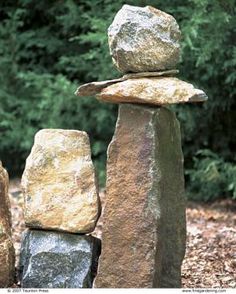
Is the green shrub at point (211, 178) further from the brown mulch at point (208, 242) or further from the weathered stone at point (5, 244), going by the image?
the weathered stone at point (5, 244)

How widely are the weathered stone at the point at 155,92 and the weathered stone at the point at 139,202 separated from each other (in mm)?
106

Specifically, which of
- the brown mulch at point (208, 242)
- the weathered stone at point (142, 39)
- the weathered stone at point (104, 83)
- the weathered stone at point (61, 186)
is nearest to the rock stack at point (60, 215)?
the weathered stone at point (61, 186)

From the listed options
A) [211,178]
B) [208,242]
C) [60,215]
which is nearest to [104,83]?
[60,215]

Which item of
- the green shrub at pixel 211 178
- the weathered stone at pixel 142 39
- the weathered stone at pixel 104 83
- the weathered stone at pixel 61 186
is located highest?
the weathered stone at pixel 142 39

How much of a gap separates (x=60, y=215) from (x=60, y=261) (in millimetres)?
287

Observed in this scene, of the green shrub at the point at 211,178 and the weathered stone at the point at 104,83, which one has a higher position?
the weathered stone at the point at 104,83

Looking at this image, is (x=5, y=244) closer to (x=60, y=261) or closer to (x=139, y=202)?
(x=60, y=261)

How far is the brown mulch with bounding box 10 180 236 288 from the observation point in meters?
→ 4.88

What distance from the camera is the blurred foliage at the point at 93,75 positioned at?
23.8 ft

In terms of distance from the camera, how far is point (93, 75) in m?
8.77

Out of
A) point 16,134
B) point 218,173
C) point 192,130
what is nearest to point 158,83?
point 218,173

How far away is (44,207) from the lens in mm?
4359

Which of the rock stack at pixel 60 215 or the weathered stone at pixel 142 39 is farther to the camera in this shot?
the rock stack at pixel 60 215

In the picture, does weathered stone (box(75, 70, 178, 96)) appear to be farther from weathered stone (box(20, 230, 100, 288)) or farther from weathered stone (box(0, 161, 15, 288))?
weathered stone (box(20, 230, 100, 288))
